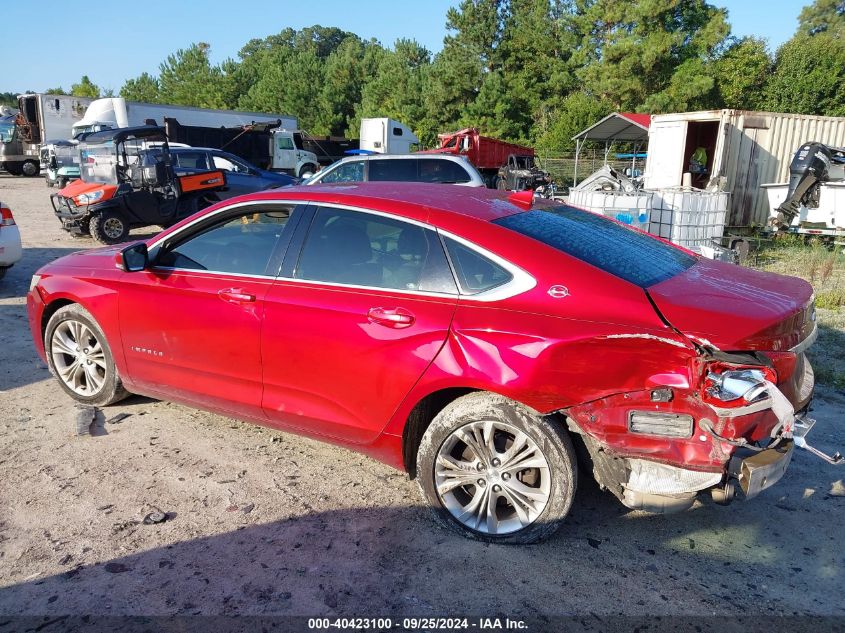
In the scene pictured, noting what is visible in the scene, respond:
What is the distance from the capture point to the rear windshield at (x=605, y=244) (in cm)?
303

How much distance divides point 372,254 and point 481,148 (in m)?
24.1

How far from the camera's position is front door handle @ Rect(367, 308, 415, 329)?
10.0 feet

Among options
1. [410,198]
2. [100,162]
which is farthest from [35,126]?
[410,198]

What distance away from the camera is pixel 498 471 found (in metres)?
2.99

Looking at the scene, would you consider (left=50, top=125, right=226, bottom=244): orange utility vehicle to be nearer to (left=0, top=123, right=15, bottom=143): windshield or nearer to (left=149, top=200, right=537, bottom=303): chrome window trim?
(left=149, top=200, right=537, bottom=303): chrome window trim

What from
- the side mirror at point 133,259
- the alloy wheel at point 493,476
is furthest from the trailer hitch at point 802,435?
the side mirror at point 133,259

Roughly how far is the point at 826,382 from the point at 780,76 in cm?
3422

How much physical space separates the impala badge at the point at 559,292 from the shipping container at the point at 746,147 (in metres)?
11.7

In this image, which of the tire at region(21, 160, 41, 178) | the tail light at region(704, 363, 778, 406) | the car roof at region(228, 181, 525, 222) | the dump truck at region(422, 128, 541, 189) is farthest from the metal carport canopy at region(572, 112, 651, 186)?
the tire at region(21, 160, 41, 178)

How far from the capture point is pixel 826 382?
17.2 ft

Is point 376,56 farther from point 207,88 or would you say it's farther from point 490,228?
point 490,228

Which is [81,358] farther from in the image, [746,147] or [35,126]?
[35,126]

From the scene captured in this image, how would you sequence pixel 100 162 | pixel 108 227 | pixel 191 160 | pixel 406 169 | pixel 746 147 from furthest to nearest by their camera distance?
1. pixel 191 160
2. pixel 746 147
3. pixel 100 162
4. pixel 108 227
5. pixel 406 169

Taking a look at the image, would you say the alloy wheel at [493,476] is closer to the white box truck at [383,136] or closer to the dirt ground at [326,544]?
the dirt ground at [326,544]
